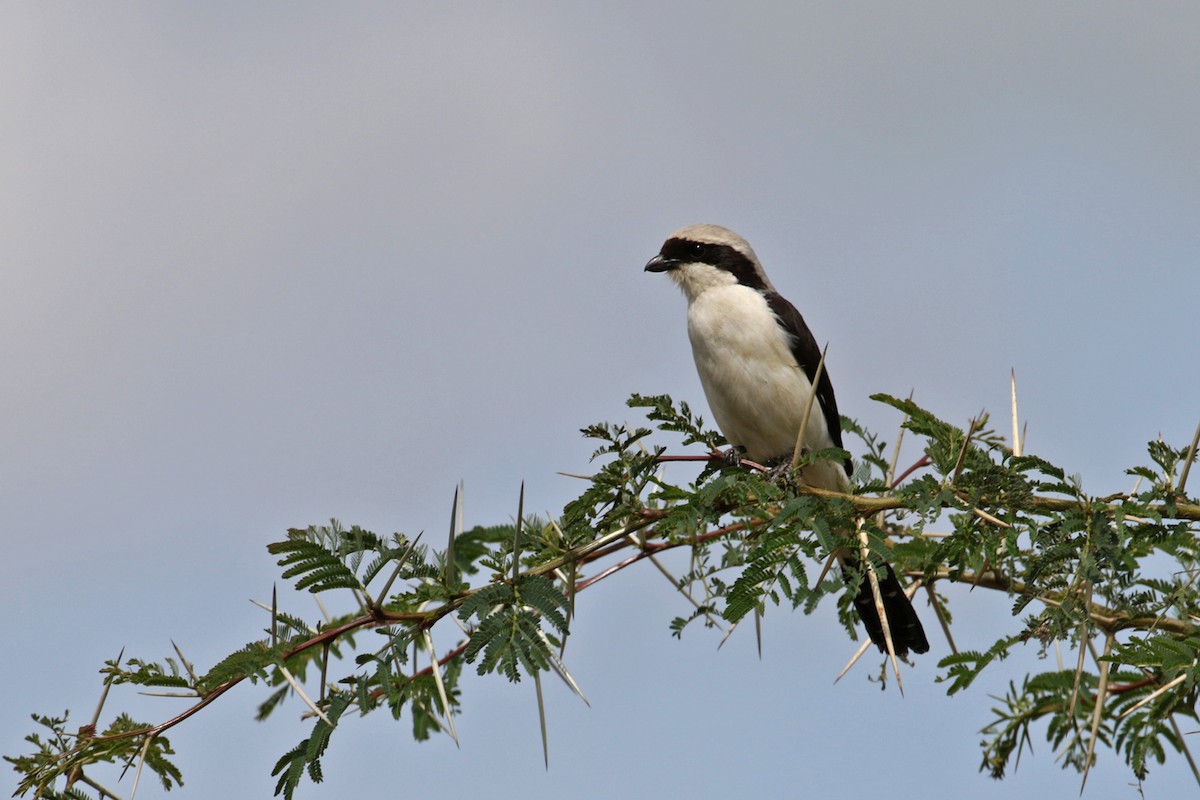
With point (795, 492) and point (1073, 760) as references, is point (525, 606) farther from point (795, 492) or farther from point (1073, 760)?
point (1073, 760)

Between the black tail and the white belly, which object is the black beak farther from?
the black tail

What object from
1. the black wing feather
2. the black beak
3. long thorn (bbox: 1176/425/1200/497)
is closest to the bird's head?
the black beak

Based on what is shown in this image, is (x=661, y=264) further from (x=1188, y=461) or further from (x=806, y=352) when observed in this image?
(x=1188, y=461)

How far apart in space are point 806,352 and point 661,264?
108 cm

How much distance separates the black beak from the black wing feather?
0.59m

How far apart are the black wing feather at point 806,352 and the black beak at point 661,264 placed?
594mm

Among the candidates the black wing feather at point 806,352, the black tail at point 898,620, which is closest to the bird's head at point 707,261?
the black wing feather at point 806,352

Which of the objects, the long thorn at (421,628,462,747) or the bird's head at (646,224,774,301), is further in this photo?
the bird's head at (646,224,774,301)

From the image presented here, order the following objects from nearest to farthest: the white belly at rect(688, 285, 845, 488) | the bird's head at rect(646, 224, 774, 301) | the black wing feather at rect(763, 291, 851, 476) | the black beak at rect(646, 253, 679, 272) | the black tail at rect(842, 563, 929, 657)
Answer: the black tail at rect(842, 563, 929, 657), the white belly at rect(688, 285, 845, 488), the black wing feather at rect(763, 291, 851, 476), the bird's head at rect(646, 224, 774, 301), the black beak at rect(646, 253, 679, 272)

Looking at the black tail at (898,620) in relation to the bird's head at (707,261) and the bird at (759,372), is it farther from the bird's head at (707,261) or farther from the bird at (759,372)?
the bird's head at (707,261)

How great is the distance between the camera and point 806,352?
597cm

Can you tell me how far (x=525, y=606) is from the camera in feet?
10.1

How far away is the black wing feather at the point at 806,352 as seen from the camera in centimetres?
595

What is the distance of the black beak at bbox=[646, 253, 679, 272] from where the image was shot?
260 inches
